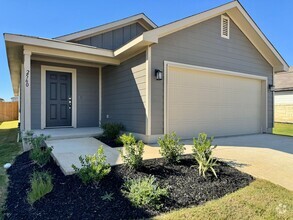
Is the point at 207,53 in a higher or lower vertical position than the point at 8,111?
higher

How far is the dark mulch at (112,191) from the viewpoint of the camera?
8.91ft

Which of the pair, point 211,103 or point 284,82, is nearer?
point 211,103

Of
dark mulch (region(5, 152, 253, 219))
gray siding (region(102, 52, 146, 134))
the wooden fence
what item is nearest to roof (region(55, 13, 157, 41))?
gray siding (region(102, 52, 146, 134))

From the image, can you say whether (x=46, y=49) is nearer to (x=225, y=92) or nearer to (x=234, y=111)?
(x=225, y=92)

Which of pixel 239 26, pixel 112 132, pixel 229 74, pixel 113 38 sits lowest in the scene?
pixel 112 132

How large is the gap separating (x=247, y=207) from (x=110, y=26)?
8478mm

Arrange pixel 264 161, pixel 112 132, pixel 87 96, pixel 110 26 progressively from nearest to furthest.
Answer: pixel 264 161 < pixel 112 132 < pixel 87 96 < pixel 110 26

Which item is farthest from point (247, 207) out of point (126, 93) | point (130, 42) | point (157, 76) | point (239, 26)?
point (239, 26)

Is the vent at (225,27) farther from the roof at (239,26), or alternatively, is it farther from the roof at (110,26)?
the roof at (110,26)

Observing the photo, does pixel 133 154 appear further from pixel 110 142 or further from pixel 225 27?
pixel 225 27

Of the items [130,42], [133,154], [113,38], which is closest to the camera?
[133,154]

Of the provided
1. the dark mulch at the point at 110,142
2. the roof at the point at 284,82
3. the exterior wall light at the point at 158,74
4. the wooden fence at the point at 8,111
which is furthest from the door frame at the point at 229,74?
the wooden fence at the point at 8,111

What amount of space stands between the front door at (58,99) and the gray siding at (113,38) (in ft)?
5.57

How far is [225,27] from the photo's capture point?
8.27 meters
